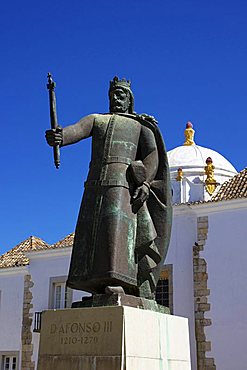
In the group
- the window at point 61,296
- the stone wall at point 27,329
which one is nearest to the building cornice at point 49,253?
the stone wall at point 27,329

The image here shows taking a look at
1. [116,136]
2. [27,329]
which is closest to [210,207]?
[27,329]

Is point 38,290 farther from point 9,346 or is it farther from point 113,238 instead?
point 113,238

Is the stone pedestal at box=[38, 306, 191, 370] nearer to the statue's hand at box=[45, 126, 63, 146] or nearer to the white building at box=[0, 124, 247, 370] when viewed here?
the statue's hand at box=[45, 126, 63, 146]

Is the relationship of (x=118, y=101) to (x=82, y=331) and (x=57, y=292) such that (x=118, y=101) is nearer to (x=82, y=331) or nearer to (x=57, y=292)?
(x=82, y=331)

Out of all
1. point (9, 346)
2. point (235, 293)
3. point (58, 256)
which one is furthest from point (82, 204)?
point (9, 346)

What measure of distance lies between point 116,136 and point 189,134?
795 inches

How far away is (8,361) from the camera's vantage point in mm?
20547

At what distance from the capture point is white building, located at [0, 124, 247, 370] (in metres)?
15.6

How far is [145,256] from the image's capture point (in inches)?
200

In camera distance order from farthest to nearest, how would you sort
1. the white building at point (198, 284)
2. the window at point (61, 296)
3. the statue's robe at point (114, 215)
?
1. the window at point (61, 296)
2. the white building at point (198, 284)
3. the statue's robe at point (114, 215)

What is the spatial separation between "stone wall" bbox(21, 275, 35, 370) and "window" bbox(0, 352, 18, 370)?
19.7 inches

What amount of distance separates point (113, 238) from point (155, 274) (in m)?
0.63

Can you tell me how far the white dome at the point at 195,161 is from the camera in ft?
74.5

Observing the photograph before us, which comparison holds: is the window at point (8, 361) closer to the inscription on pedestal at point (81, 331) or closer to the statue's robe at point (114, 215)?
the statue's robe at point (114, 215)
